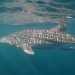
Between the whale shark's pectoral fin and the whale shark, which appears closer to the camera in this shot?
the whale shark's pectoral fin

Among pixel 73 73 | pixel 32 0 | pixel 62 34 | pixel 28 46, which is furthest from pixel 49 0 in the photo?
pixel 73 73

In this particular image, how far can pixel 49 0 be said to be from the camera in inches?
620

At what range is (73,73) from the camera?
39719 mm

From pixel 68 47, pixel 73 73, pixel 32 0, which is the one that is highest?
pixel 32 0

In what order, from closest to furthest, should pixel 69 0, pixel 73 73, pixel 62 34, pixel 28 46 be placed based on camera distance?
1. pixel 28 46
2. pixel 62 34
3. pixel 69 0
4. pixel 73 73

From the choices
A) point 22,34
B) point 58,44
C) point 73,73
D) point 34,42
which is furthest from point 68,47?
point 73,73

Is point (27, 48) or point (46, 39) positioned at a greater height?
point (46, 39)

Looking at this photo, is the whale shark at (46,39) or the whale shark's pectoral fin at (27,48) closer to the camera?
the whale shark's pectoral fin at (27,48)

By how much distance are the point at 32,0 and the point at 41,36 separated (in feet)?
16.9

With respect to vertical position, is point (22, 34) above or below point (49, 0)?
below

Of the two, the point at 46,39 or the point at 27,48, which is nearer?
the point at 27,48

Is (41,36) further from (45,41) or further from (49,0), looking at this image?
(49,0)

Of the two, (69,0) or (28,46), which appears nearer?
(28,46)

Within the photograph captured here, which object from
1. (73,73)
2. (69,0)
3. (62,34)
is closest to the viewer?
(62,34)
